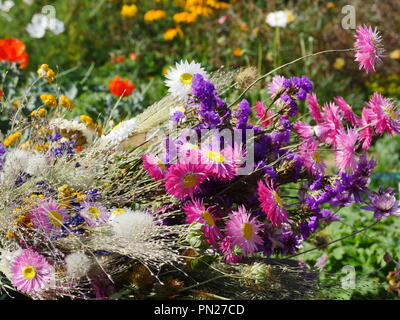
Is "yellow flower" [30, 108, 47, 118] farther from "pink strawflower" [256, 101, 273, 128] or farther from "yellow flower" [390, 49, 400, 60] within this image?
"yellow flower" [390, 49, 400, 60]

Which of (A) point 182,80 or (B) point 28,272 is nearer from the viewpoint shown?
(B) point 28,272

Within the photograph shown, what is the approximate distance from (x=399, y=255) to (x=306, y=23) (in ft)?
9.89

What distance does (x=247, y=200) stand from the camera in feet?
6.11

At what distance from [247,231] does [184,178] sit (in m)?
0.22

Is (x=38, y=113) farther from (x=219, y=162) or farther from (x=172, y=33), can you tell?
(x=172, y=33)

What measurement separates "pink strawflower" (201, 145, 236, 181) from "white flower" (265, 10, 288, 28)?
10.8 ft

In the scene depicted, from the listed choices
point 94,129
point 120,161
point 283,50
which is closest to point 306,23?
point 283,50

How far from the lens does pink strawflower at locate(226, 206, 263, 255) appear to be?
1729 millimetres

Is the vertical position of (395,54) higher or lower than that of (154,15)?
lower

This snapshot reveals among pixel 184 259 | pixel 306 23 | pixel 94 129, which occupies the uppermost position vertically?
pixel 306 23

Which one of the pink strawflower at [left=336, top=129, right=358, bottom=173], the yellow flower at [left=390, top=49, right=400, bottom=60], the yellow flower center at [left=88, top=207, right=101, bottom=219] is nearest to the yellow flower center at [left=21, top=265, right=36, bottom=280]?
the yellow flower center at [left=88, top=207, right=101, bottom=219]

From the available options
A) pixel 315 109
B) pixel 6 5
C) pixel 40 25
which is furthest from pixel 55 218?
pixel 6 5

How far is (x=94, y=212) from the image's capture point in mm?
1703

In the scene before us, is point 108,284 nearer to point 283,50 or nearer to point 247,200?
point 247,200
